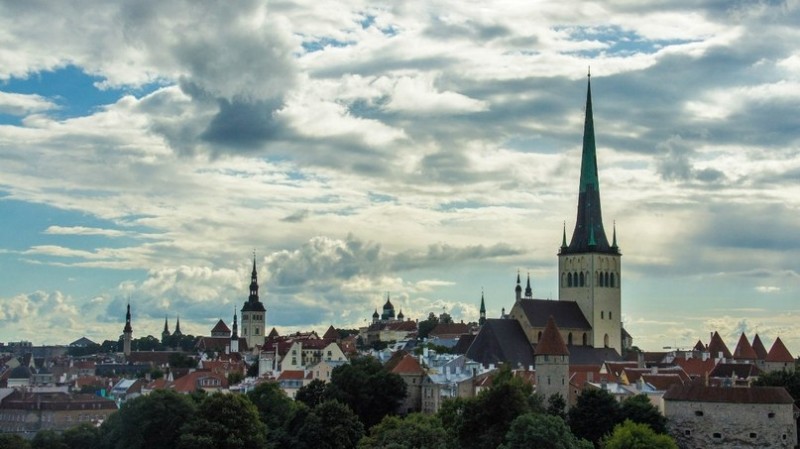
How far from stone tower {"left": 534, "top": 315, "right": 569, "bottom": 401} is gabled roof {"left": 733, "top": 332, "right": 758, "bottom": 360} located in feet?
85.8

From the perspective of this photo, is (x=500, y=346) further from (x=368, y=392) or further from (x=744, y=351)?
(x=744, y=351)

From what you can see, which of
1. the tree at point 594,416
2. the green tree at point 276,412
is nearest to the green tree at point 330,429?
the green tree at point 276,412

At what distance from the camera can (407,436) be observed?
57281 millimetres

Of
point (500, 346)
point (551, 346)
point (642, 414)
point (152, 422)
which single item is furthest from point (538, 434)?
point (500, 346)

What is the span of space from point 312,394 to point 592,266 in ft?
101

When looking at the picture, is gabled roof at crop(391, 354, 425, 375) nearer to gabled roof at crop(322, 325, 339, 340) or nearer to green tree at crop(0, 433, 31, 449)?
green tree at crop(0, 433, 31, 449)

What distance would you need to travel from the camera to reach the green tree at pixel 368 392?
7156 cm

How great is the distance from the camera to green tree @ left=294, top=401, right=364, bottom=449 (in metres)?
63.4

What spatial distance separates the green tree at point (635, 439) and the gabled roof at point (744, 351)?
31313 mm

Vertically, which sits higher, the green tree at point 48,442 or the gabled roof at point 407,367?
the gabled roof at point 407,367

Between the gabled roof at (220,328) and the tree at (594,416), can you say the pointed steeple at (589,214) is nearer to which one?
the tree at (594,416)

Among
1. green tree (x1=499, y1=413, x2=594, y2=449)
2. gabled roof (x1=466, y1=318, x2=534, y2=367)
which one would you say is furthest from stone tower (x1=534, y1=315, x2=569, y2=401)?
gabled roof (x1=466, y1=318, x2=534, y2=367)

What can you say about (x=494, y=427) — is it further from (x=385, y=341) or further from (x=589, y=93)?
(x=385, y=341)

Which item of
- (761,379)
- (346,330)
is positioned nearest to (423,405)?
(761,379)
